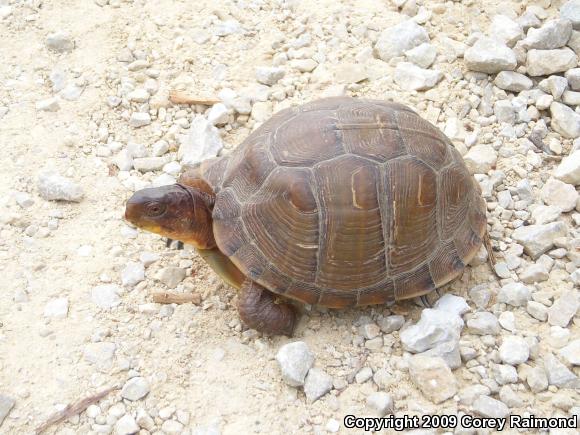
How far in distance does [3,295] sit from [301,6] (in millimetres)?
3216

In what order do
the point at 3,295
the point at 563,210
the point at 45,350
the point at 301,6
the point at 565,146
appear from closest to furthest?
the point at 45,350, the point at 3,295, the point at 563,210, the point at 565,146, the point at 301,6

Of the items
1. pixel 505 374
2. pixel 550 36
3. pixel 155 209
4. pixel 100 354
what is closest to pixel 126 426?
pixel 100 354

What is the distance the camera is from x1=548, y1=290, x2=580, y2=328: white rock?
10.8ft

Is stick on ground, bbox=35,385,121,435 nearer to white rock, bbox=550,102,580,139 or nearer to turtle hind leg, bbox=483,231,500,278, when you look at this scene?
turtle hind leg, bbox=483,231,500,278

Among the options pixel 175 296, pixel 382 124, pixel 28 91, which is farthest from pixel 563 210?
pixel 28 91

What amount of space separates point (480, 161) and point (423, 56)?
104cm

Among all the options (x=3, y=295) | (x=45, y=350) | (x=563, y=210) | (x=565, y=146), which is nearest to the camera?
(x=45, y=350)

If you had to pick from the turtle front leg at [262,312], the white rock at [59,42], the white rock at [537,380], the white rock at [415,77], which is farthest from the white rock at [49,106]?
the white rock at [537,380]

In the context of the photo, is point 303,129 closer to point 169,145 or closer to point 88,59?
point 169,145

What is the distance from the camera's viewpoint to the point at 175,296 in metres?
3.58

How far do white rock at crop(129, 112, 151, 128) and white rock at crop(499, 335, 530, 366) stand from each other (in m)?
2.82

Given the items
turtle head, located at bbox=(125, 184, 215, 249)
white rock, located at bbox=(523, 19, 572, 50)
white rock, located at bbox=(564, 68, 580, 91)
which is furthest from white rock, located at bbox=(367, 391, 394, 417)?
white rock, located at bbox=(523, 19, 572, 50)

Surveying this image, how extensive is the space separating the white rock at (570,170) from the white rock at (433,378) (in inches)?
64.3

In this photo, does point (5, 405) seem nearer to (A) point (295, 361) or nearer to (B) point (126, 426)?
(B) point (126, 426)
